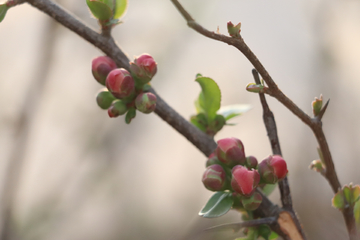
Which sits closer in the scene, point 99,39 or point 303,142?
point 99,39

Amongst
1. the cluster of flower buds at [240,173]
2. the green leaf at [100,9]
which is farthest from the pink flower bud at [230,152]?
the green leaf at [100,9]

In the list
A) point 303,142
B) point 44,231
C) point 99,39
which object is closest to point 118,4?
point 99,39

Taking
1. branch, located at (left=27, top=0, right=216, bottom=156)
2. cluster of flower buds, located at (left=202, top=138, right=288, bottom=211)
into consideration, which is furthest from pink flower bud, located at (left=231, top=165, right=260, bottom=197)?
branch, located at (left=27, top=0, right=216, bottom=156)

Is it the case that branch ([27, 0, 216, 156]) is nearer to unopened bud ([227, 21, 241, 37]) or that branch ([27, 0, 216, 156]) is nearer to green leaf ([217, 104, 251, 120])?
green leaf ([217, 104, 251, 120])

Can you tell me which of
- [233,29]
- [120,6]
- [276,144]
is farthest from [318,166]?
[120,6]

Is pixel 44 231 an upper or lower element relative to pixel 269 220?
Result: upper

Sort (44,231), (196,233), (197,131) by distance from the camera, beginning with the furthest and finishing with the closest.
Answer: (44,231), (197,131), (196,233)

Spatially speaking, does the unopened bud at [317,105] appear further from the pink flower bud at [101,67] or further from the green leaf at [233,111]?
the pink flower bud at [101,67]

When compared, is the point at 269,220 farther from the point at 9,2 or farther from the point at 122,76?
the point at 9,2

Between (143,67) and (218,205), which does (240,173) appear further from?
(143,67)
